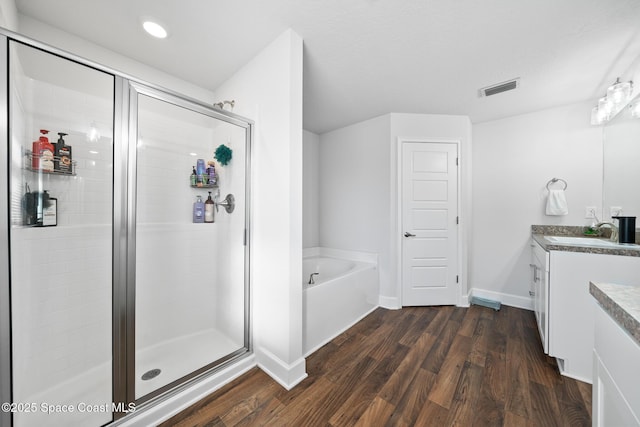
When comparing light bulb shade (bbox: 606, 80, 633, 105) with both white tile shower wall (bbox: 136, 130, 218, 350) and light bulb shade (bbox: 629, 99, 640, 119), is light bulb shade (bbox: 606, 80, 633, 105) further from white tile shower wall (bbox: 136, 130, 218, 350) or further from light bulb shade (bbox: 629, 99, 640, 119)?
white tile shower wall (bbox: 136, 130, 218, 350)

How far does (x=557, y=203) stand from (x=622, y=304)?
8.74ft

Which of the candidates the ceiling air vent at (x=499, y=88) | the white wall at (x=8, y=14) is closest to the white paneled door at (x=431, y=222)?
the ceiling air vent at (x=499, y=88)

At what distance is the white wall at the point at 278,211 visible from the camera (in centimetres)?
155

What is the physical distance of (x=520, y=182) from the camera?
2771 mm

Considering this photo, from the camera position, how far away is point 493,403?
4.51ft

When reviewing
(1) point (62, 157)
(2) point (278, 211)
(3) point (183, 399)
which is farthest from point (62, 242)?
(2) point (278, 211)

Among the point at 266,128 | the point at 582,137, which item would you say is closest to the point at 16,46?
the point at 266,128

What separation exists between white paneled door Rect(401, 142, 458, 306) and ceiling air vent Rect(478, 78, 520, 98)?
0.66 meters

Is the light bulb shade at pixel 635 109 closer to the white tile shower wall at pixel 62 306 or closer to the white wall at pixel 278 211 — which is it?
the white wall at pixel 278 211

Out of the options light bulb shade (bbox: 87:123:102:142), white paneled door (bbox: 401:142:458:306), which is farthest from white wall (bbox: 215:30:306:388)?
white paneled door (bbox: 401:142:458:306)

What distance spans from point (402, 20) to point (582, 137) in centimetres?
252

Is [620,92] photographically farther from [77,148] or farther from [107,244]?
[77,148]

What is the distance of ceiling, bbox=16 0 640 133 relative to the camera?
1.38 meters

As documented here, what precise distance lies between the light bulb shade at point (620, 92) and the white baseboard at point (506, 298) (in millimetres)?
2092
